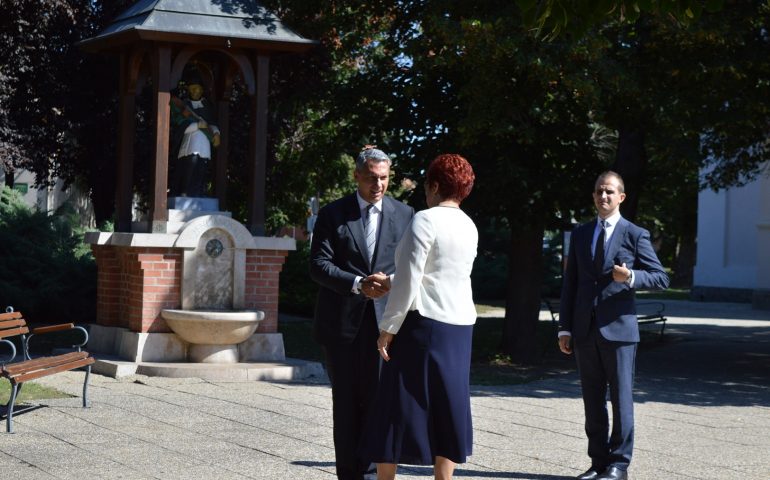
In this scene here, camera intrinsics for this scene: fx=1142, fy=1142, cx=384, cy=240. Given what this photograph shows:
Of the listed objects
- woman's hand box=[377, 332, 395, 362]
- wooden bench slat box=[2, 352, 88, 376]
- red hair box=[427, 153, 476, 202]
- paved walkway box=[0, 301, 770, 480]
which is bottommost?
paved walkway box=[0, 301, 770, 480]

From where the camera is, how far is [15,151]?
58.1 ft

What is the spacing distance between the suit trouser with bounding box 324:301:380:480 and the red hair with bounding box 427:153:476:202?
812 mm

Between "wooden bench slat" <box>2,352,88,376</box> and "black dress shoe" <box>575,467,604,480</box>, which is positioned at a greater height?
"wooden bench slat" <box>2,352,88,376</box>

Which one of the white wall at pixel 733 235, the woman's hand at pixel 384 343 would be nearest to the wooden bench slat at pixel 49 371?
the woman's hand at pixel 384 343

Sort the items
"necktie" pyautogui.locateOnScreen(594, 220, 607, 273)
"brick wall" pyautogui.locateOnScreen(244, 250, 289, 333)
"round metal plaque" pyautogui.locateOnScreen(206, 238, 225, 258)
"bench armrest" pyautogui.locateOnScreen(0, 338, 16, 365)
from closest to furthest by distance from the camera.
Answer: "necktie" pyautogui.locateOnScreen(594, 220, 607, 273) → "bench armrest" pyautogui.locateOnScreen(0, 338, 16, 365) → "round metal plaque" pyautogui.locateOnScreen(206, 238, 225, 258) → "brick wall" pyautogui.locateOnScreen(244, 250, 289, 333)

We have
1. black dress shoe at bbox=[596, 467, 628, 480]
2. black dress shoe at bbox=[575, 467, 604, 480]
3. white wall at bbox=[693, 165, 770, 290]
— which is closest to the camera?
black dress shoe at bbox=[596, 467, 628, 480]

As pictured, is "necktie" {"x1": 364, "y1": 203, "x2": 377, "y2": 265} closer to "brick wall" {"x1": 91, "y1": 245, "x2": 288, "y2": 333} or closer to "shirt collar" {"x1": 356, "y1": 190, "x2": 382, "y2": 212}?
"shirt collar" {"x1": 356, "y1": 190, "x2": 382, "y2": 212}

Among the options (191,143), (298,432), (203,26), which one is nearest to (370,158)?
(298,432)

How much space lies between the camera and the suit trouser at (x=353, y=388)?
19.7 feet

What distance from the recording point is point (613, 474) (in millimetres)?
6902

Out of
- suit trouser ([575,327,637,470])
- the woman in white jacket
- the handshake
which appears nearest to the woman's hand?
the woman in white jacket

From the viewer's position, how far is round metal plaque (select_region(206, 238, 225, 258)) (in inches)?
497

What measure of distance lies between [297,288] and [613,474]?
17.5m

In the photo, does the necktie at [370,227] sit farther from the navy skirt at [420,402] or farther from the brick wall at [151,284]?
the brick wall at [151,284]
